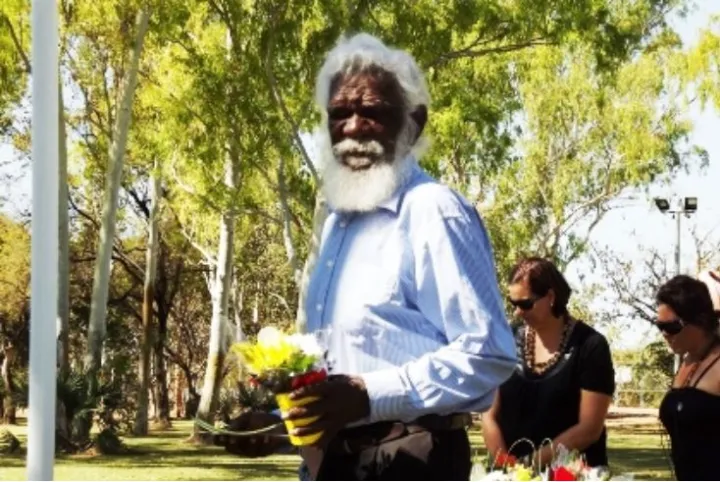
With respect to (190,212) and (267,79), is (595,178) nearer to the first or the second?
(190,212)

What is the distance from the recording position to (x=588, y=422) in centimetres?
452

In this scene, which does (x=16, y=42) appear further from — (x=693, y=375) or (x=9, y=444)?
(x=693, y=375)

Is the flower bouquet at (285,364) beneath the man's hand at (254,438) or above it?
above

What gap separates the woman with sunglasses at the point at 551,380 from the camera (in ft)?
14.8

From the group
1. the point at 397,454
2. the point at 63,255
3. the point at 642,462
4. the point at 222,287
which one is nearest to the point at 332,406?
the point at 397,454

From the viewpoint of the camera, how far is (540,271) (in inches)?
178

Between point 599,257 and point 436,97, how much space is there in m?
22.7

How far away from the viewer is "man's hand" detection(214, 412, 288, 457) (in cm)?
238

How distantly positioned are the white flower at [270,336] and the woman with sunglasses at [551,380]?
2114 mm

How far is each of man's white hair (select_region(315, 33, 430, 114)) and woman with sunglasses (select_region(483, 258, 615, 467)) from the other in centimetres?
Answer: 205

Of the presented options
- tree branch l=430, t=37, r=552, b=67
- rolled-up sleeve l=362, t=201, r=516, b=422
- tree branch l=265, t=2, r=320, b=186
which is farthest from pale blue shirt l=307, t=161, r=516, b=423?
tree branch l=430, t=37, r=552, b=67

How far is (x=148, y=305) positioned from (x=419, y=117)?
30.4 meters

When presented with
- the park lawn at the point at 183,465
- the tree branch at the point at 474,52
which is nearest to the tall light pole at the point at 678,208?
the park lawn at the point at 183,465

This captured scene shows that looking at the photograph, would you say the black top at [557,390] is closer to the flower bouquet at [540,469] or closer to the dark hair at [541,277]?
the dark hair at [541,277]
